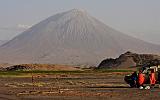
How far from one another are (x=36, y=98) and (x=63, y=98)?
1.75m

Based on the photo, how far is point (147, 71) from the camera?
4128 cm

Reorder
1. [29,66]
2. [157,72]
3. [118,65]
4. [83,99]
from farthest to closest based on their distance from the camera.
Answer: [118,65] < [29,66] < [157,72] < [83,99]

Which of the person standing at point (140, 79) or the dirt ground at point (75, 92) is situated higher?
the person standing at point (140, 79)

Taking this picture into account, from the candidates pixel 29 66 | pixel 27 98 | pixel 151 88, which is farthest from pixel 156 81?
pixel 29 66

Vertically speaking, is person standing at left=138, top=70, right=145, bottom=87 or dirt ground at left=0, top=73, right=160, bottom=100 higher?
person standing at left=138, top=70, right=145, bottom=87

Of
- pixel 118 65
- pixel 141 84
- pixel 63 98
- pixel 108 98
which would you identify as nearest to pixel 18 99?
pixel 63 98

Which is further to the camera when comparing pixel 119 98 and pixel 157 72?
pixel 157 72

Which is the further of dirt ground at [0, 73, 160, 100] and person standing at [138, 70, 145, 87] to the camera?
person standing at [138, 70, 145, 87]

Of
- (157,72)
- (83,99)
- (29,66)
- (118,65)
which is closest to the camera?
(83,99)

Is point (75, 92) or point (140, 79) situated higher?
point (140, 79)

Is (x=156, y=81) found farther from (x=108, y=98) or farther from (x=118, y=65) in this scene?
(x=118, y=65)

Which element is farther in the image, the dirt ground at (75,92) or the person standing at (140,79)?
the person standing at (140,79)

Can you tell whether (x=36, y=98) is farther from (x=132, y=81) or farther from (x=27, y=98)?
(x=132, y=81)

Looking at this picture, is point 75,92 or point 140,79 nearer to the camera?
point 75,92
